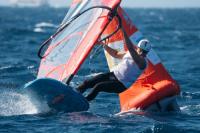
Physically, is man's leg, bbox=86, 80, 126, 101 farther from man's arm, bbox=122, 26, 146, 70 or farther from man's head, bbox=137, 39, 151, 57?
man's head, bbox=137, 39, 151, 57

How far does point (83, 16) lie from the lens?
40.1ft

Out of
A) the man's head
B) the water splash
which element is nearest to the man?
the man's head

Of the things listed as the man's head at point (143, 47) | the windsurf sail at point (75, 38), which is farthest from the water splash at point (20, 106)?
the man's head at point (143, 47)

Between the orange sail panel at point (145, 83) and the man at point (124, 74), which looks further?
the orange sail panel at point (145, 83)

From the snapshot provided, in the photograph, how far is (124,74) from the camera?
11469 mm

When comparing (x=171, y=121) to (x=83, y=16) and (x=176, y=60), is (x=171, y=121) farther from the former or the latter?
(x=176, y=60)

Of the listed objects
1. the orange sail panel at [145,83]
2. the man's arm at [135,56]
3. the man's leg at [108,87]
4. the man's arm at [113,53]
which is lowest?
the orange sail panel at [145,83]

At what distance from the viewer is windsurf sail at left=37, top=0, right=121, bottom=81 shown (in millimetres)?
11422

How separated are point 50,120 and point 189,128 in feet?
7.75

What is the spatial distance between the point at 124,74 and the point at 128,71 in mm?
105

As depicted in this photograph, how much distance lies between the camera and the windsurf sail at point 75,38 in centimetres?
1142

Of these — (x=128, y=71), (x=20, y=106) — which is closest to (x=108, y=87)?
(x=128, y=71)

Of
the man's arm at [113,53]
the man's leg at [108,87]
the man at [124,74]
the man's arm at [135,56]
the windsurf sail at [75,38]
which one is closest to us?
the man's arm at [135,56]

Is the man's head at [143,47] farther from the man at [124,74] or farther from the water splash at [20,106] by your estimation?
the water splash at [20,106]
